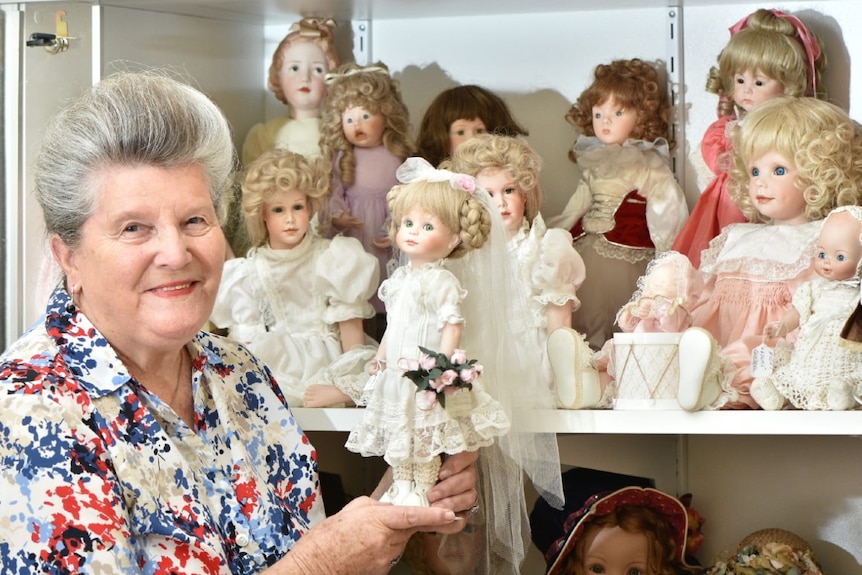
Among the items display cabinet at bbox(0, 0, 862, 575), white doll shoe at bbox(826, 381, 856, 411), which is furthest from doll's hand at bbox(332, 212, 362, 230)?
white doll shoe at bbox(826, 381, 856, 411)

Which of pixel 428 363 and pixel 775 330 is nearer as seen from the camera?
pixel 428 363

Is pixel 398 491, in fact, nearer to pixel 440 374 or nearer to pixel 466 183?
pixel 440 374

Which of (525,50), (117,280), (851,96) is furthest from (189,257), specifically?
(851,96)

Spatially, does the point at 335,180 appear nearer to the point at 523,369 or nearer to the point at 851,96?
the point at 523,369

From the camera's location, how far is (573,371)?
1461 millimetres

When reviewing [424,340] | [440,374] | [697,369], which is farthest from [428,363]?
[697,369]

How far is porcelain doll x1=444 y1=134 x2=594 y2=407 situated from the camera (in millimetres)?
1590

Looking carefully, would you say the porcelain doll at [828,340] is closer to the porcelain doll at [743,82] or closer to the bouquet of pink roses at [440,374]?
the porcelain doll at [743,82]

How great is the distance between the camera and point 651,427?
144 cm

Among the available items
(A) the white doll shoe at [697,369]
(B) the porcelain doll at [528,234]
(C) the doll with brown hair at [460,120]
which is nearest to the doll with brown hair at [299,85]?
(C) the doll with brown hair at [460,120]

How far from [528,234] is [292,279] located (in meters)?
0.36

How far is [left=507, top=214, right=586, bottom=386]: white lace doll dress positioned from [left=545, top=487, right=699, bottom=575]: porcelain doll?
0.26m

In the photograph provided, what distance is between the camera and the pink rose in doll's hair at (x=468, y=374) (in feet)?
4.21

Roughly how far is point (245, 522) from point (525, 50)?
101 centimetres
